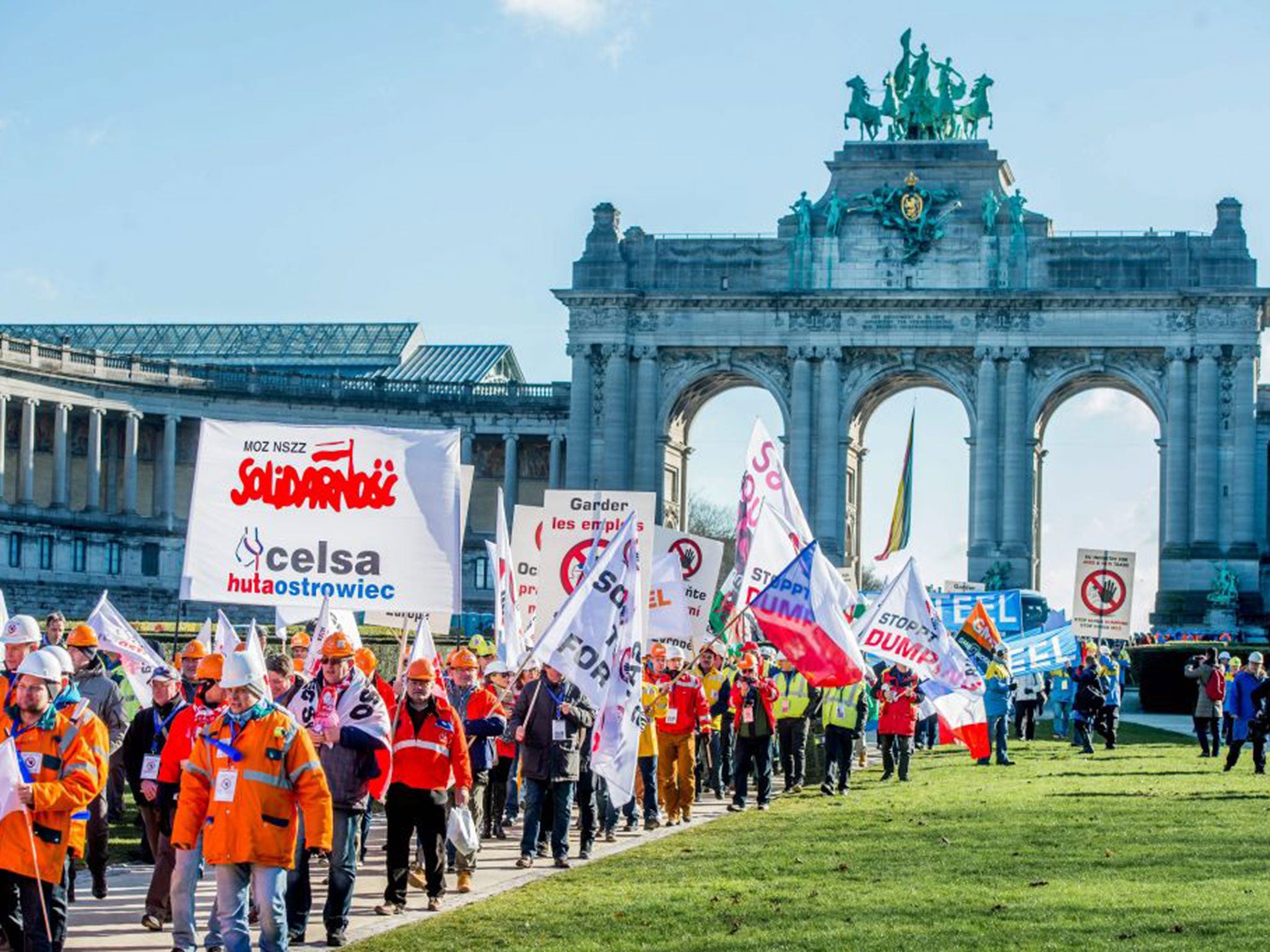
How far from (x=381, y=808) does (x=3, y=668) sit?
42.9ft

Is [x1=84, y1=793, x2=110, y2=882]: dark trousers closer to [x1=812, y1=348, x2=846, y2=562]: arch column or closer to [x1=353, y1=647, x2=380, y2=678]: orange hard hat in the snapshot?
[x1=353, y1=647, x2=380, y2=678]: orange hard hat

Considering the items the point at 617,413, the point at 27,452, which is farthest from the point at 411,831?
the point at 617,413

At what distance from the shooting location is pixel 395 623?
3603cm

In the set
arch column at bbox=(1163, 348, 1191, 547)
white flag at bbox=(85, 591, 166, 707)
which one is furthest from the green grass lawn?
arch column at bbox=(1163, 348, 1191, 547)

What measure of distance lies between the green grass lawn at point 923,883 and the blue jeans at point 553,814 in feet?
1.42

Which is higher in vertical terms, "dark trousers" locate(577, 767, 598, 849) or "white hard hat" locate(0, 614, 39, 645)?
Answer: "white hard hat" locate(0, 614, 39, 645)

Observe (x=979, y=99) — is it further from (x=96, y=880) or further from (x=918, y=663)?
(x=96, y=880)

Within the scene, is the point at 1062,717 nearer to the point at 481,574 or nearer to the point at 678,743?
the point at 678,743

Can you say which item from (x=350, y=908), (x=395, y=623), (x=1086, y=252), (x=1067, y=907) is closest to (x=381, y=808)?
(x=395, y=623)

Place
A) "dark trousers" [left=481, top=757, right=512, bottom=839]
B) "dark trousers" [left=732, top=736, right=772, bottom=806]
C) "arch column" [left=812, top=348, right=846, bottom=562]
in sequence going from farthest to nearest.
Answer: "arch column" [left=812, top=348, right=846, bottom=562]
"dark trousers" [left=732, top=736, right=772, bottom=806]
"dark trousers" [left=481, top=757, right=512, bottom=839]

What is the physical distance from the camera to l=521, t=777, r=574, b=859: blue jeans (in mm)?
24984

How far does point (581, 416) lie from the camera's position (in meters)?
104

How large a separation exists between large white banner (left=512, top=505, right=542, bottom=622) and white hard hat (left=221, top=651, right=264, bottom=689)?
17341mm

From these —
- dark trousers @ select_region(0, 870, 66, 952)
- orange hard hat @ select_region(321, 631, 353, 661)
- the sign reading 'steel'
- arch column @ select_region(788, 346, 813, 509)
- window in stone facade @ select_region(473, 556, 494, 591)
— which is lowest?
dark trousers @ select_region(0, 870, 66, 952)
